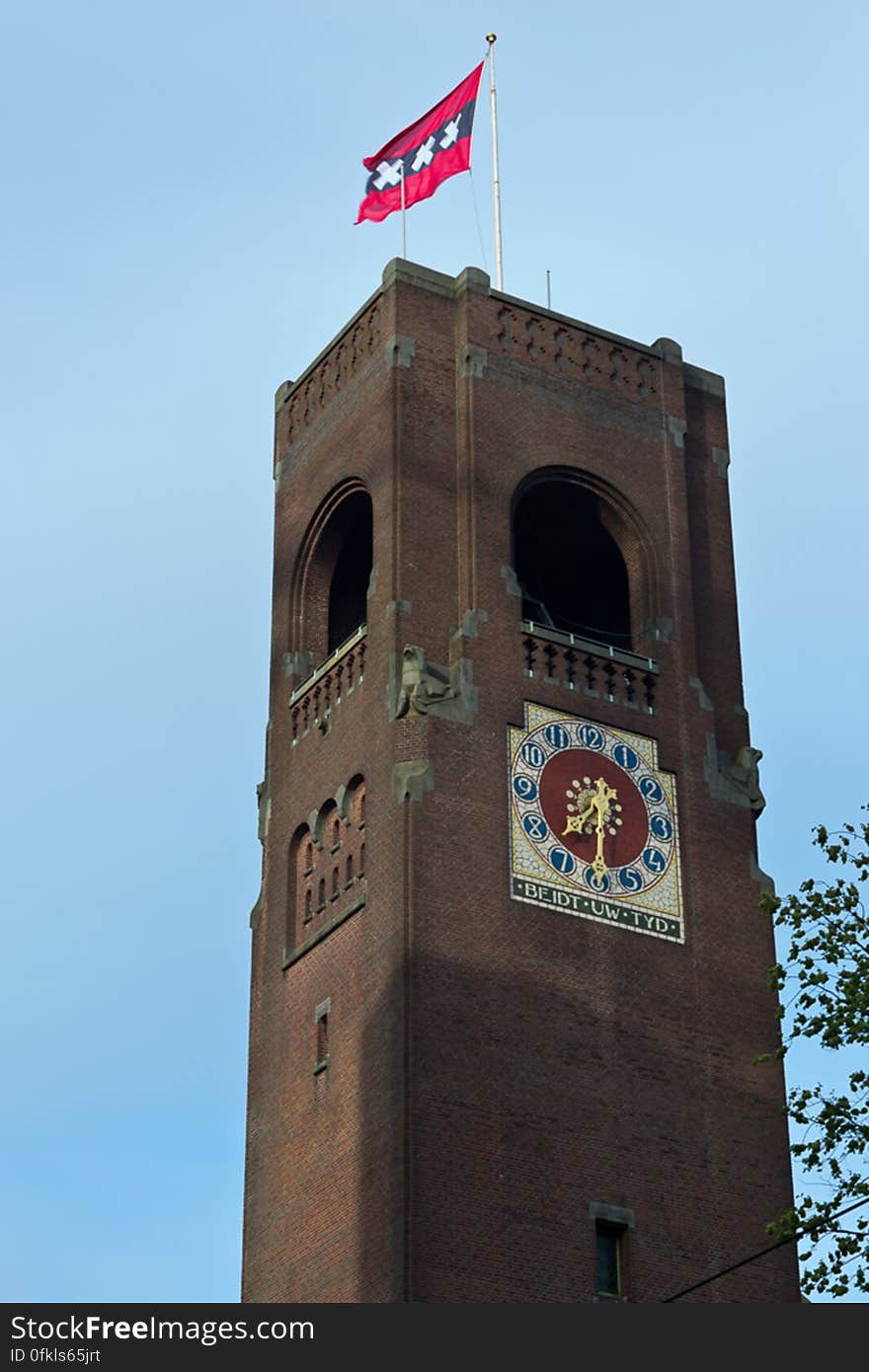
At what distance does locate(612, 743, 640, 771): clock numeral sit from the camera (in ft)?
173

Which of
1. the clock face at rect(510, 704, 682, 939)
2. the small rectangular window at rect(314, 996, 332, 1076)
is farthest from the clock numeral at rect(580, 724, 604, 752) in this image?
the small rectangular window at rect(314, 996, 332, 1076)

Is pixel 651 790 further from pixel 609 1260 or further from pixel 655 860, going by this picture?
pixel 609 1260

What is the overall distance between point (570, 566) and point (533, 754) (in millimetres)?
8578

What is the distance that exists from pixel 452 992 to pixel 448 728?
5.17 m

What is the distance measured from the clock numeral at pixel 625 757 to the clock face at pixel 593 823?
18 mm

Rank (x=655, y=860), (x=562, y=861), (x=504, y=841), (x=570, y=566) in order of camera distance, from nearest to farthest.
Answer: (x=504, y=841) → (x=562, y=861) → (x=655, y=860) → (x=570, y=566)

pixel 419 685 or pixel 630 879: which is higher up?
pixel 419 685

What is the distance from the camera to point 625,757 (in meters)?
53.0

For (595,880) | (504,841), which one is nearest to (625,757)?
(595,880)

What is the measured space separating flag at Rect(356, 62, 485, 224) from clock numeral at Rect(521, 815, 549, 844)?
538 inches

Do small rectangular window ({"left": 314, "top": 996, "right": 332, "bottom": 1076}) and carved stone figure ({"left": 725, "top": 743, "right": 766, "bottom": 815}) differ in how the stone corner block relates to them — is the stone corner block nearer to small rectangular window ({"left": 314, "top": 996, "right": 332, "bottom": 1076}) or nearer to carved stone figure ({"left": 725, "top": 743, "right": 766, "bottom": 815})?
carved stone figure ({"left": 725, "top": 743, "right": 766, "bottom": 815})

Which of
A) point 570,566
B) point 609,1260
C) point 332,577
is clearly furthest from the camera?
point 570,566

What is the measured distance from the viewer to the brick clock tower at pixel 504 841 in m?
47.8

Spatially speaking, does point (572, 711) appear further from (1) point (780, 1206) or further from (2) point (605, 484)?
(1) point (780, 1206)
